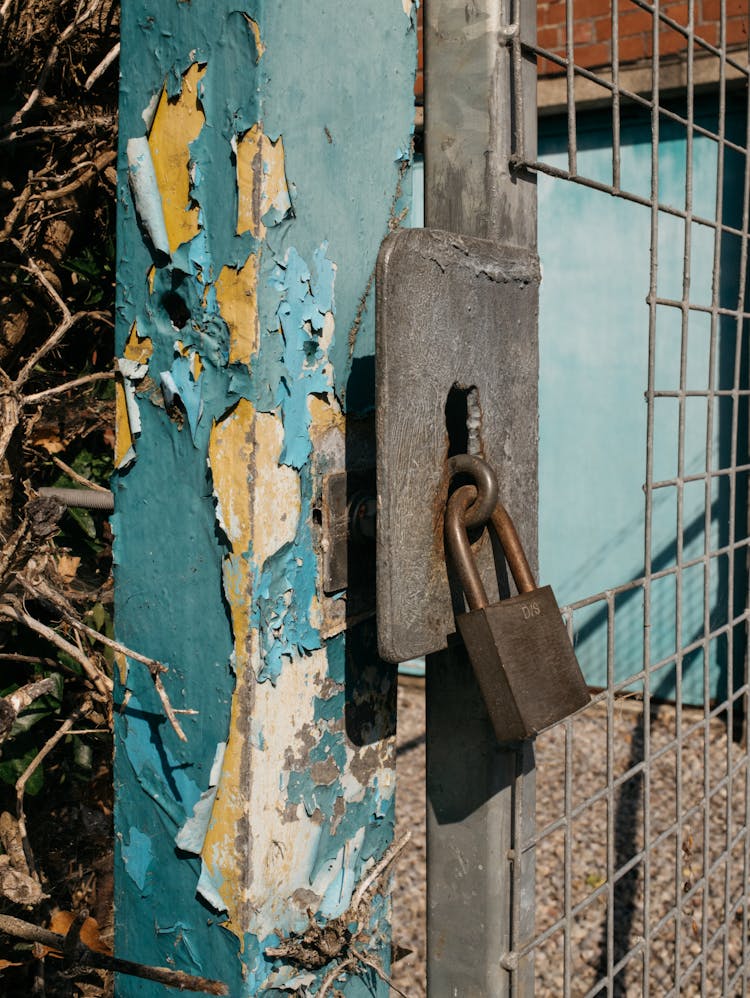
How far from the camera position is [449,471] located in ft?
3.96

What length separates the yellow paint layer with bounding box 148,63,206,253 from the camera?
3.75ft

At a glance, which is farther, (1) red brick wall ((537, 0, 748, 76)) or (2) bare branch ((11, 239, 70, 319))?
(1) red brick wall ((537, 0, 748, 76))

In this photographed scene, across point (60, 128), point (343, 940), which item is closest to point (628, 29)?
point (60, 128)

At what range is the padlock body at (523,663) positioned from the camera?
→ 1159mm

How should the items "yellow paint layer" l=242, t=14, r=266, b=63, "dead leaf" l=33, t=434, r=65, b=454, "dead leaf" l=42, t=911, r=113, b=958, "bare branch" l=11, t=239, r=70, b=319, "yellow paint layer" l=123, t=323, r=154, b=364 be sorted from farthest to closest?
1. "dead leaf" l=33, t=434, r=65, b=454
2. "bare branch" l=11, t=239, r=70, b=319
3. "dead leaf" l=42, t=911, r=113, b=958
4. "yellow paint layer" l=123, t=323, r=154, b=364
5. "yellow paint layer" l=242, t=14, r=266, b=63

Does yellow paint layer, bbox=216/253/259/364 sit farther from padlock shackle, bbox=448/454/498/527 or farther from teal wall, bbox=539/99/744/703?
teal wall, bbox=539/99/744/703

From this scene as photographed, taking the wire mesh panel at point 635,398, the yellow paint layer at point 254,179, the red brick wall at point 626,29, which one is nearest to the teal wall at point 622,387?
the wire mesh panel at point 635,398

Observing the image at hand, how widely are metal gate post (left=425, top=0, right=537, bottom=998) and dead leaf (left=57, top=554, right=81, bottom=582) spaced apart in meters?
0.73

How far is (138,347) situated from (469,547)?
45 centimetres

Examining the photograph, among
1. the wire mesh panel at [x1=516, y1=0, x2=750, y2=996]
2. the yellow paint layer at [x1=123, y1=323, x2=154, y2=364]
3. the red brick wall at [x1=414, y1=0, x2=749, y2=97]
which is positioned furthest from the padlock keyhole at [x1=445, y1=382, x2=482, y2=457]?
the red brick wall at [x1=414, y1=0, x2=749, y2=97]

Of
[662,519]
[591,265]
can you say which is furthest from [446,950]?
[591,265]

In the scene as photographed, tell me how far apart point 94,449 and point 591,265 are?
398 cm

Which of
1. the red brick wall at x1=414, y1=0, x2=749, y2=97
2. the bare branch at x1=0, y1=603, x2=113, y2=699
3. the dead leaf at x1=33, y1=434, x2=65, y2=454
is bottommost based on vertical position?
the bare branch at x1=0, y1=603, x2=113, y2=699

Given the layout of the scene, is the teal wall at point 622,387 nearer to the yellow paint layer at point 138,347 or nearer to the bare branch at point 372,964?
the bare branch at point 372,964
